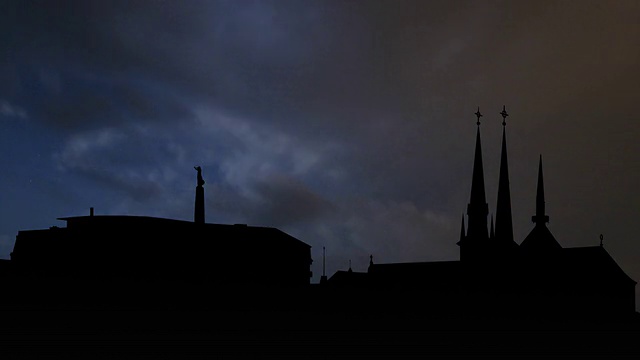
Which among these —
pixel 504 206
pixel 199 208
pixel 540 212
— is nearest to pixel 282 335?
pixel 199 208

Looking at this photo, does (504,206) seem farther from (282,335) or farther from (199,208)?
(282,335)

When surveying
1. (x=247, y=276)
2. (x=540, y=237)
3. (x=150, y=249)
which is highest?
(x=540, y=237)

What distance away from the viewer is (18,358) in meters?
23.8

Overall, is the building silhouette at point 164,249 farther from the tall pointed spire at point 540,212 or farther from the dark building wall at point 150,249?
the tall pointed spire at point 540,212

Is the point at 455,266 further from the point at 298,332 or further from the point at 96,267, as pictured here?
the point at 298,332

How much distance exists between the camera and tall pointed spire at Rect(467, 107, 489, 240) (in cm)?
8338

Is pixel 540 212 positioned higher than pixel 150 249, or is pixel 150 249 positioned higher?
pixel 540 212

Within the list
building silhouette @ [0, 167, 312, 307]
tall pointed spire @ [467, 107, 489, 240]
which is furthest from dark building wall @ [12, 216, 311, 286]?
tall pointed spire @ [467, 107, 489, 240]

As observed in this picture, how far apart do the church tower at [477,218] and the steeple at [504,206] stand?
5.42 feet

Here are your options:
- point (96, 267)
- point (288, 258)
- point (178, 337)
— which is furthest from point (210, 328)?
point (288, 258)

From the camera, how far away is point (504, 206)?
81.7 metres

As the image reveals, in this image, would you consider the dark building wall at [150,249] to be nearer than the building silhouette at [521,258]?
Yes

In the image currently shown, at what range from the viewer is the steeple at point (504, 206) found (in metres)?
81.6

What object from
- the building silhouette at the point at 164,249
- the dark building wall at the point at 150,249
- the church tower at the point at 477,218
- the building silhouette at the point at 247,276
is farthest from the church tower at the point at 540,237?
the dark building wall at the point at 150,249
